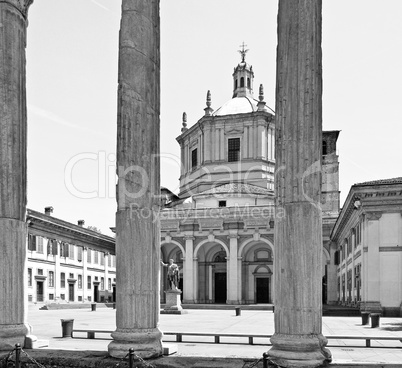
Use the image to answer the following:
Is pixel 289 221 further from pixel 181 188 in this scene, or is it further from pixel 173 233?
pixel 181 188

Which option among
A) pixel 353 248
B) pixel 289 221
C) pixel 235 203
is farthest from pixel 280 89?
pixel 235 203

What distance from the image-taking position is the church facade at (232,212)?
5681 centimetres

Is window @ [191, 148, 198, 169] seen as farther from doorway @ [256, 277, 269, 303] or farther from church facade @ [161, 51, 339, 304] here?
doorway @ [256, 277, 269, 303]

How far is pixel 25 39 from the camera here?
45.7 ft

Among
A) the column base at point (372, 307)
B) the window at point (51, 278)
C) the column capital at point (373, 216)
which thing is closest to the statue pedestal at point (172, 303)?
the column base at point (372, 307)

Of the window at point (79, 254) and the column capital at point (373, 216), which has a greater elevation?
the column capital at point (373, 216)

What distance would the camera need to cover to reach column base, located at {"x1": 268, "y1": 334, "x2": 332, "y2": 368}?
35.0ft

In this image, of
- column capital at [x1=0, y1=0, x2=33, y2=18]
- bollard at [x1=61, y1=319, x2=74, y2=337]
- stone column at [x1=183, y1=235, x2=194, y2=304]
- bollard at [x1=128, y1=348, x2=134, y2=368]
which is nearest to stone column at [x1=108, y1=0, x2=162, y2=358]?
bollard at [x1=128, y1=348, x2=134, y2=368]

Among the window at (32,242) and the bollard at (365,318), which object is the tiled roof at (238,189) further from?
the bollard at (365,318)

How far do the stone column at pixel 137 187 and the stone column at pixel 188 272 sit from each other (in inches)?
1803

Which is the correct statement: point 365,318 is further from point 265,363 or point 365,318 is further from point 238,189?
point 238,189

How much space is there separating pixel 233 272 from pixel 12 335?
4424 centimetres

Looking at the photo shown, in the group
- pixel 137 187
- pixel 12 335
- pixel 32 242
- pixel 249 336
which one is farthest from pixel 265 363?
pixel 32 242

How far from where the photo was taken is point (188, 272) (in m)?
58.0
